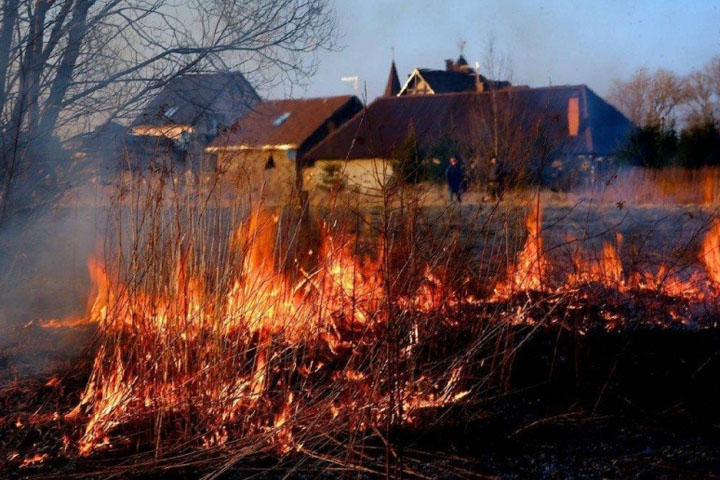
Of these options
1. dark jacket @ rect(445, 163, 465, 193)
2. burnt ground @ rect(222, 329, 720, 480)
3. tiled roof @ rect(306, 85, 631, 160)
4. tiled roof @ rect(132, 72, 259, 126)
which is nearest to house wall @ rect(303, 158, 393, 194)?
tiled roof @ rect(132, 72, 259, 126)

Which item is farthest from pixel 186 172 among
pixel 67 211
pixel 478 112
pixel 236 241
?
pixel 478 112

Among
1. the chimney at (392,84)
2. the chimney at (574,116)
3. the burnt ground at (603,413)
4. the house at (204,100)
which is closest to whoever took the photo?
the burnt ground at (603,413)

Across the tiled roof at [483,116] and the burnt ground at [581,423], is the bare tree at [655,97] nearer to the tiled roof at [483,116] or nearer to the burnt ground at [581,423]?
the tiled roof at [483,116]

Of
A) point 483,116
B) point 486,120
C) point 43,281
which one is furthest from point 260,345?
point 486,120

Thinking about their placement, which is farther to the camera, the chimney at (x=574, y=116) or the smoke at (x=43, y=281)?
the chimney at (x=574, y=116)

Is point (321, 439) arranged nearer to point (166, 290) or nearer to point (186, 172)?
point (166, 290)

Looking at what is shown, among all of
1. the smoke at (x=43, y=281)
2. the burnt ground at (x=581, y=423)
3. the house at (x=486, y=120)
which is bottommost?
the burnt ground at (x=581, y=423)

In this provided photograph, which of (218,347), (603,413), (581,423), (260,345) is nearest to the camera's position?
(581,423)

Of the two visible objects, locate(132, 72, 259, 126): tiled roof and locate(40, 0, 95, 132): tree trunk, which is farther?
locate(132, 72, 259, 126): tiled roof

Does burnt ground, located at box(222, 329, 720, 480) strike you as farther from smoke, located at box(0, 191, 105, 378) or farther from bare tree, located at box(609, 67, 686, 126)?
bare tree, located at box(609, 67, 686, 126)

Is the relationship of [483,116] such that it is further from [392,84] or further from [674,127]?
[392,84]

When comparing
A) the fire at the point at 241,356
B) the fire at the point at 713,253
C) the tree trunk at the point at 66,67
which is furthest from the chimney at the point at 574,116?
the fire at the point at 241,356

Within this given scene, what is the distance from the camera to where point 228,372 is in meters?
4.60

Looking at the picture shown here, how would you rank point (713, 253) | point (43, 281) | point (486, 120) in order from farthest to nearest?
point (486, 120) → point (43, 281) → point (713, 253)
